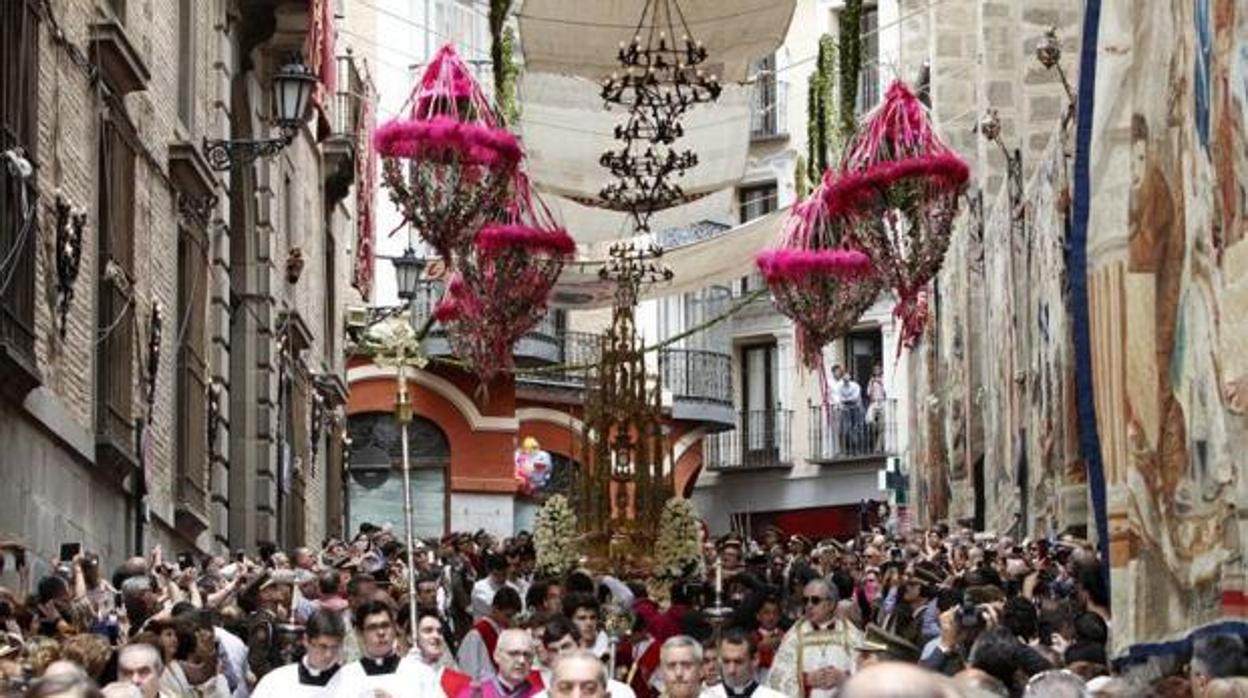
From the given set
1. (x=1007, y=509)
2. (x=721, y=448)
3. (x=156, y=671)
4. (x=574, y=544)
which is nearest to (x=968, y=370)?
(x=1007, y=509)

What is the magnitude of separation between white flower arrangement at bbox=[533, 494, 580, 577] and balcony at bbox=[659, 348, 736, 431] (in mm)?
27017

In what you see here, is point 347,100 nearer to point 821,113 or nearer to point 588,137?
point 588,137

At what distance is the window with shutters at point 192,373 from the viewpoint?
109ft

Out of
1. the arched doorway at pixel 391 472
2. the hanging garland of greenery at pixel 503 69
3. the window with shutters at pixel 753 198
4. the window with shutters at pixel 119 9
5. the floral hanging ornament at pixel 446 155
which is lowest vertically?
the arched doorway at pixel 391 472

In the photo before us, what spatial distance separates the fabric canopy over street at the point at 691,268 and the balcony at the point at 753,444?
23377 millimetres

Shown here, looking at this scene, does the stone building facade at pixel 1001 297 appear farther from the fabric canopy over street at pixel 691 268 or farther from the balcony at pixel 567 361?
the balcony at pixel 567 361

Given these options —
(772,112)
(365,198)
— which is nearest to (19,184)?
(365,198)

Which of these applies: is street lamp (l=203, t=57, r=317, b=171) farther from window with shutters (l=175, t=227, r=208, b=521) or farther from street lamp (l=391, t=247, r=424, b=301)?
street lamp (l=391, t=247, r=424, b=301)

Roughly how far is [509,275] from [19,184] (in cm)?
1255

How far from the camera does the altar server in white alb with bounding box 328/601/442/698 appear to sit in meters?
17.7

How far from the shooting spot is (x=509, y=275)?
35312 mm

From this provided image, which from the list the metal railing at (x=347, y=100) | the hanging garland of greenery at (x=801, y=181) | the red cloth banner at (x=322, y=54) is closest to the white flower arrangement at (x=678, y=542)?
the hanging garland of greenery at (x=801, y=181)

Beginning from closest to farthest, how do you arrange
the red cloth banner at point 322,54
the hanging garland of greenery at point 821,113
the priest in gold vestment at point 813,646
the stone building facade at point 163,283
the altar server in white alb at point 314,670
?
1. the altar server in white alb at point 314,670
2. the priest in gold vestment at point 813,646
3. the stone building facade at point 163,283
4. the hanging garland of greenery at point 821,113
5. the red cloth banner at point 322,54

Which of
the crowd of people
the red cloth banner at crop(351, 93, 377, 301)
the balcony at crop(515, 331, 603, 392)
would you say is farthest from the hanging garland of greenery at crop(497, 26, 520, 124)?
the balcony at crop(515, 331, 603, 392)
